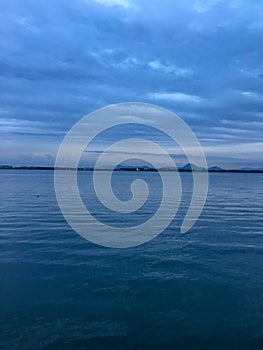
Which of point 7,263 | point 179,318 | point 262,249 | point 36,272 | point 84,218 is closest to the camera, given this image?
point 179,318

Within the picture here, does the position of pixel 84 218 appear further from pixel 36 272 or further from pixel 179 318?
pixel 179 318

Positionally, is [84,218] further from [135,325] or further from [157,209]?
[135,325]

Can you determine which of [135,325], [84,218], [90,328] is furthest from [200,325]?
[84,218]

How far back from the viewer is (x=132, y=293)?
12109 mm

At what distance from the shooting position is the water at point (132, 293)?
9.28 m

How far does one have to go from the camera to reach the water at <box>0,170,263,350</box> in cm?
928

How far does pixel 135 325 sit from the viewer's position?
389 inches

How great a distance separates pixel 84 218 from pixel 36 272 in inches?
587

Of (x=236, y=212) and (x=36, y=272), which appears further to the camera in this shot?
(x=236, y=212)

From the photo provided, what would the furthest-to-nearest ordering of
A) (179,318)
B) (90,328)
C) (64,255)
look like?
(64,255), (179,318), (90,328)

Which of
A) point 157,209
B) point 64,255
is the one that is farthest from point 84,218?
point 64,255

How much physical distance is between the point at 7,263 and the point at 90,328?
7.35 metres

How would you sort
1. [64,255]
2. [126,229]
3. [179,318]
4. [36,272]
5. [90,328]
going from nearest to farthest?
[90,328] → [179,318] → [36,272] → [64,255] → [126,229]

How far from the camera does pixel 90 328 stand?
31.8 feet
